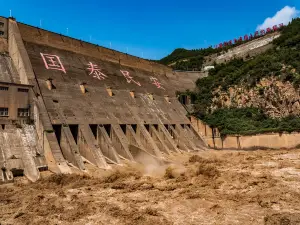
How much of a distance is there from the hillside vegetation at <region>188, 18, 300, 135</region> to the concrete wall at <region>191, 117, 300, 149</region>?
0.63 meters

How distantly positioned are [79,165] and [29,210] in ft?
24.9

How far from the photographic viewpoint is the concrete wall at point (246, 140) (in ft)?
97.2

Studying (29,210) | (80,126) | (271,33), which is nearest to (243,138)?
(80,126)

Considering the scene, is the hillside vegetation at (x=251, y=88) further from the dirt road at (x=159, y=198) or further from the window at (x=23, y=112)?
the window at (x=23, y=112)

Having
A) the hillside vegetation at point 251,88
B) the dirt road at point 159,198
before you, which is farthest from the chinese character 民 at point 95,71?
the dirt road at point 159,198

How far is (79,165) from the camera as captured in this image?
19.3 metres

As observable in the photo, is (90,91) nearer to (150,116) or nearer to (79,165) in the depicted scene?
(150,116)

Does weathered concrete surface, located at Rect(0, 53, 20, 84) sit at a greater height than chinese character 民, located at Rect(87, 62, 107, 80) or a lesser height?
lesser

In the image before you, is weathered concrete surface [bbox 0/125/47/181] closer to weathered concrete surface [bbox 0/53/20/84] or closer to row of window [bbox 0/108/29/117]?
row of window [bbox 0/108/29/117]

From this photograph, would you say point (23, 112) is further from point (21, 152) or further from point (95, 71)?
point (95, 71)

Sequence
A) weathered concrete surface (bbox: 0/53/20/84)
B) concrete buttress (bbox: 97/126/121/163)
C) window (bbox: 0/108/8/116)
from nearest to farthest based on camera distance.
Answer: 1. window (bbox: 0/108/8/116)
2. weathered concrete surface (bbox: 0/53/20/84)
3. concrete buttress (bbox: 97/126/121/163)

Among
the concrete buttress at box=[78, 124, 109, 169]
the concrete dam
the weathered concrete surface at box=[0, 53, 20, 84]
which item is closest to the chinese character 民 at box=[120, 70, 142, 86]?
the concrete dam

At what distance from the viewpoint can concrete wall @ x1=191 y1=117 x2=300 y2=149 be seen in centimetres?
2964

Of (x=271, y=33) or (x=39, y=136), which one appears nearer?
(x=39, y=136)
